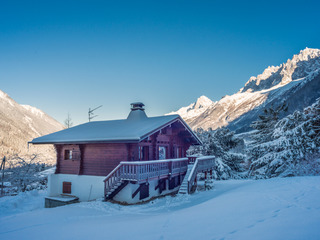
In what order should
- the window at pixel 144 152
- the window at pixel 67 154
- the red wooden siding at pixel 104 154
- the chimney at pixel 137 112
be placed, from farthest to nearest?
the chimney at pixel 137 112 → the window at pixel 67 154 → the window at pixel 144 152 → the red wooden siding at pixel 104 154

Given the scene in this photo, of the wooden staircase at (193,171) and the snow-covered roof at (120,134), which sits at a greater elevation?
the snow-covered roof at (120,134)

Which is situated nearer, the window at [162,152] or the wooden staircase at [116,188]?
the wooden staircase at [116,188]

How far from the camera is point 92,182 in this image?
Answer: 15.7 m

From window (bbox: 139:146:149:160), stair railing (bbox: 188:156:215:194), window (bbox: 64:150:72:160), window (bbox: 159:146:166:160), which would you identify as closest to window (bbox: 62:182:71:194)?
window (bbox: 64:150:72:160)

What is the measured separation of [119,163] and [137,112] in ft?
21.4

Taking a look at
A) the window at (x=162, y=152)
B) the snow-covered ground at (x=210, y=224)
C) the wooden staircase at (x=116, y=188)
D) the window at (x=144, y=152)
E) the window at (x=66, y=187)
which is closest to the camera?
the snow-covered ground at (x=210, y=224)

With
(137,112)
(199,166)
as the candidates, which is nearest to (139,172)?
(199,166)

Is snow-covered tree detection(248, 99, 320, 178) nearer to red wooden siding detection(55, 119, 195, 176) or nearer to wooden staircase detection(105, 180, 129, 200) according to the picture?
red wooden siding detection(55, 119, 195, 176)

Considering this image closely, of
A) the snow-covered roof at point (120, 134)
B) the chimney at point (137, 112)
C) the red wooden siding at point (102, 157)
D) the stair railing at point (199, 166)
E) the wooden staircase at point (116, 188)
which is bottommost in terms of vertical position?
the wooden staircase at point (116, 188)

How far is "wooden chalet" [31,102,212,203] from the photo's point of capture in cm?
1326

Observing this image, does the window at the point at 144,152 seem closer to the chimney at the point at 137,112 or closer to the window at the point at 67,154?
the chimney at the point at 137,112

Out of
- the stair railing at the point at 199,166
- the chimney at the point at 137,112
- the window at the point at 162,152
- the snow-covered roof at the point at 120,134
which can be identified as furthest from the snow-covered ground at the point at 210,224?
the chimney at the point at 137,112

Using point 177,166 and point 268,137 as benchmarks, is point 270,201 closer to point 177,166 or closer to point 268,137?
point 177,166

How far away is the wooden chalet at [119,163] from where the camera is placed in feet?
43.5
